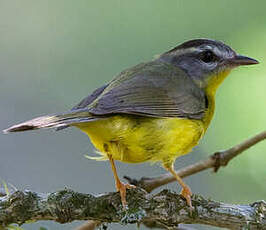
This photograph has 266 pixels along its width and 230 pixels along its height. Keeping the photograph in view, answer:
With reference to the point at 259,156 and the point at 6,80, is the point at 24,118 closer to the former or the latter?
the point at 6,80

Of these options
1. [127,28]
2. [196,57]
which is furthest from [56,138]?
[196,57]

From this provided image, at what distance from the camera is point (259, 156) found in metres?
5.45

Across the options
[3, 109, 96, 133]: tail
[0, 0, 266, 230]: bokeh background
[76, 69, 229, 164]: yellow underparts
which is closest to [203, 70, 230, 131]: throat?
[0, 0, 266, 230]: bokeh background

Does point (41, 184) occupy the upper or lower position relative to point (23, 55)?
lower

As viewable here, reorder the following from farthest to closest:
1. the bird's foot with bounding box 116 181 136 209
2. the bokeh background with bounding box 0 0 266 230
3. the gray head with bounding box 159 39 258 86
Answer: the bokeh background with bounding box 0 0 266 230 < the gray head with bounding box 159 39 258 86 < the bird's foot with bounding box 116 181 136 209

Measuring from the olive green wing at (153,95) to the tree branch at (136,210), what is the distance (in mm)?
569

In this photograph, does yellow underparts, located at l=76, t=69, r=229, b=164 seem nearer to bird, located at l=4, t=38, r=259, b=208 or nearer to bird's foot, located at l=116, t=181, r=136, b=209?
bird, located at l=4, t=38, r=259, b=208

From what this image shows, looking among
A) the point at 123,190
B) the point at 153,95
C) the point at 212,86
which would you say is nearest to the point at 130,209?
the point at 123,190

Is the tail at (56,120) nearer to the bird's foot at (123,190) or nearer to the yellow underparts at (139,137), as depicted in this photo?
the yellow underparts at (139,137)

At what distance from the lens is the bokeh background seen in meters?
5.54

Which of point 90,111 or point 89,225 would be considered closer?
point 90,111

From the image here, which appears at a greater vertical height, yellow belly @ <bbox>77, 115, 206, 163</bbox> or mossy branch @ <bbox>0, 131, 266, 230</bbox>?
yellow belly @ <bbox>77, 115, 206, 163</bbox>

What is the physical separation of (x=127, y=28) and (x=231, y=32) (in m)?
1.42

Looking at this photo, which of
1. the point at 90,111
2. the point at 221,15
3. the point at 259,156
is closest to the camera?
the point at 90,111
